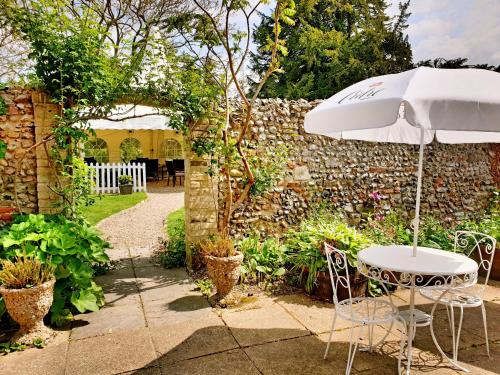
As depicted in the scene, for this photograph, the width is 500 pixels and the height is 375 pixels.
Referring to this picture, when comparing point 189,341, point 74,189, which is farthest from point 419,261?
point 74,189

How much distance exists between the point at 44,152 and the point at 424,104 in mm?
4316

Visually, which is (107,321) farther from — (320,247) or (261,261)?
(320,247)

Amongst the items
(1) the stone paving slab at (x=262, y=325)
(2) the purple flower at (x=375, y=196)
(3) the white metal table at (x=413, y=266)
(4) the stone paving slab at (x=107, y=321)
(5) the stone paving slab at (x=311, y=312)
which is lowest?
(4) the stone paving slab at (x=107, y=321)

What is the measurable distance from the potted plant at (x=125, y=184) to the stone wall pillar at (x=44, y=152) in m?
6.65

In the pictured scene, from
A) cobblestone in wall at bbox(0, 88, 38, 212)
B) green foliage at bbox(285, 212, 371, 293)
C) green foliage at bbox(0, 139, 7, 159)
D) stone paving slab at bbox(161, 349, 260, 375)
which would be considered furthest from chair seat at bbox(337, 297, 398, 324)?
cobblestone in wall at bbox(0, 88, 38, 212)

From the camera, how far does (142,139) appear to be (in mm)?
15539

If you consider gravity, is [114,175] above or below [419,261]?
above

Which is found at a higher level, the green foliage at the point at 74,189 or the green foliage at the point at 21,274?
the green foliage at the point at 74,189

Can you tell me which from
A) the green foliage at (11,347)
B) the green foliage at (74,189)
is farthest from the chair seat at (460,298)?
the green foliage at (74,189)

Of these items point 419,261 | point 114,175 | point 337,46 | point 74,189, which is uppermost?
point 337,46

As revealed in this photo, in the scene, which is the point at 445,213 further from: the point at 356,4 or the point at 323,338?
the point at 356,4

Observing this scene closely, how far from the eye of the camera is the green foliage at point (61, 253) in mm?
3135

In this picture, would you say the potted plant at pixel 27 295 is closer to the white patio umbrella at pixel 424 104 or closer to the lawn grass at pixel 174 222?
the white patio umbrella at pixel 424 104

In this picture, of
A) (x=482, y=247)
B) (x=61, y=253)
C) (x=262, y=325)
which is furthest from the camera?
(x=482, y=247)
